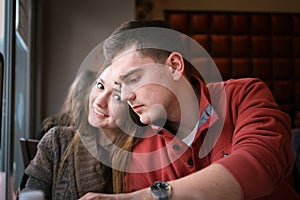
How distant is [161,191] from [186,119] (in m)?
0.08

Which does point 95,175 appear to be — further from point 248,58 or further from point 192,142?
point 248,58

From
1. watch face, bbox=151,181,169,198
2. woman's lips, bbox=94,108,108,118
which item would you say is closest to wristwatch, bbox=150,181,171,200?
watch face, bbox=151,181,169,198

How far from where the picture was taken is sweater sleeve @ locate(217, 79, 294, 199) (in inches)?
10.7

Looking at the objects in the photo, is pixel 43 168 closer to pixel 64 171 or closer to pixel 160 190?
pixel 64 171

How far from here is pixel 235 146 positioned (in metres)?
0.30

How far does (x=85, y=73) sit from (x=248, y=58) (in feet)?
2.17

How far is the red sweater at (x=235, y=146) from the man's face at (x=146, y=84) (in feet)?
0.10

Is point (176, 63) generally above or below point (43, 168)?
above

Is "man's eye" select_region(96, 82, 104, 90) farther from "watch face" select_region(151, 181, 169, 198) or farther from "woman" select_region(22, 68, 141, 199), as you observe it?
"watch face" select_region(151, 181, 169, 198)

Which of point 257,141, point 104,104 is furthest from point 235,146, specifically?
point 104,104

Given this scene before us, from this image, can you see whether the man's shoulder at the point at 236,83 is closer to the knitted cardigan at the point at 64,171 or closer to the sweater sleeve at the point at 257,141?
the sweater sleeve at the point at 257,141

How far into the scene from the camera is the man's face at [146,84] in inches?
12.1

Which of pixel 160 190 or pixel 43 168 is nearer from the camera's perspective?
pixel 160 190

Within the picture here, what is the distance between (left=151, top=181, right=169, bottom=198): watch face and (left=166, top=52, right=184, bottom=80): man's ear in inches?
3.6
